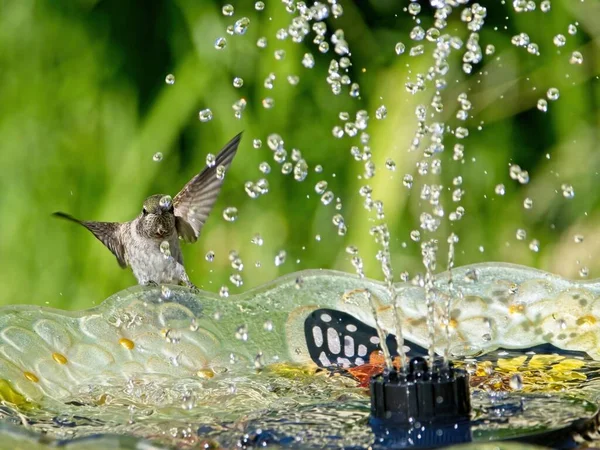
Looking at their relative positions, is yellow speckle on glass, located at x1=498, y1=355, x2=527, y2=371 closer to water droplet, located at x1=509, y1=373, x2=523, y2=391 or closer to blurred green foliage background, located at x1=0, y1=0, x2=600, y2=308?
water droplet, located at x1=509, y1=373, x2=523, y2=391

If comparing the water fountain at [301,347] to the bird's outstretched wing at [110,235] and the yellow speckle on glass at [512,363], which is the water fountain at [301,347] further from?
the bird's outstretched wing at [110,235]

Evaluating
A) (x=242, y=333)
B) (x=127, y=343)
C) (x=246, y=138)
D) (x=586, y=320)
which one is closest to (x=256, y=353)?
(x=242, y=333)

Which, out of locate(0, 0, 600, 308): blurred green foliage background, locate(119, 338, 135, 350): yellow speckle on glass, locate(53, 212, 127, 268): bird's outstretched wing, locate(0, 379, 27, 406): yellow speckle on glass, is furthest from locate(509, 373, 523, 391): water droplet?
locate(0, 0, 600, 308): blurred green foliage background

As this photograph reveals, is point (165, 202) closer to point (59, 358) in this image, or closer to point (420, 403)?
point (59, 358)

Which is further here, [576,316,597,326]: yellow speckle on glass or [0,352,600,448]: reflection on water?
[576,316,597,326]: yellow speckle on glass

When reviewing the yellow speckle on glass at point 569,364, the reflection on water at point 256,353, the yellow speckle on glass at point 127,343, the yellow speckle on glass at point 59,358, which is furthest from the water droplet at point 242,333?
the yellow speckle on glass at point 569,364

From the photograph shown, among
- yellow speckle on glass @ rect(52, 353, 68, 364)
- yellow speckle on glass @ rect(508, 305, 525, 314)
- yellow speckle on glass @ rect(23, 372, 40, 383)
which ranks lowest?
yellow speckle on glass @ rect(23, 372, 40, 383)

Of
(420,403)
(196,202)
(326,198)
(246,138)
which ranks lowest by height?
(420,403)
